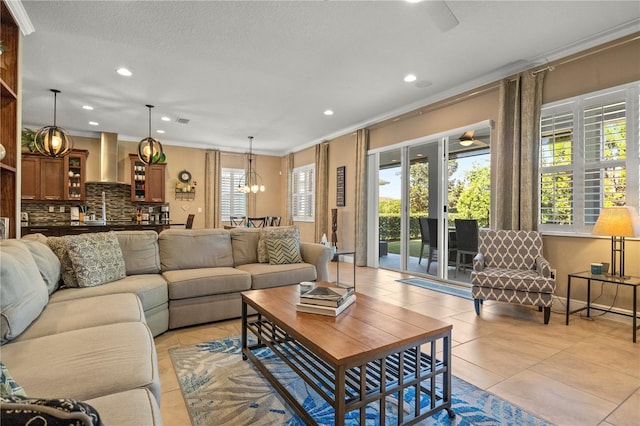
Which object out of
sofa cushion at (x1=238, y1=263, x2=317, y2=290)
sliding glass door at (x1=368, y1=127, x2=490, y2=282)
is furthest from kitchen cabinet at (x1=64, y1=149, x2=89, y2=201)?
sliding glass door at (x1=368, y1=127, x2=490, y2=282)

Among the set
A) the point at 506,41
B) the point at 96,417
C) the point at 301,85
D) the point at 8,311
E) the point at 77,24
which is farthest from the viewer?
the point at 301,85

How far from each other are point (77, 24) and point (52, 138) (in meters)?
2.30

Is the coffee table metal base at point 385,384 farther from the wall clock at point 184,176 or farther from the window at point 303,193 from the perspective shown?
the wall clock at point 184,176

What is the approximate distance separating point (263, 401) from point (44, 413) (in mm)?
1514

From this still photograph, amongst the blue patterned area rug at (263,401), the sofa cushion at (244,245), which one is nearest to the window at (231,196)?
the sofa cushion at (244,245)

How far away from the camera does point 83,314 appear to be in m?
1.96

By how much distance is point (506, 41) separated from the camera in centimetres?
334

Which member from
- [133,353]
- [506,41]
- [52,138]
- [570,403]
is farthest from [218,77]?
[570,403]

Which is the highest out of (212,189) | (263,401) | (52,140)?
(52,140)

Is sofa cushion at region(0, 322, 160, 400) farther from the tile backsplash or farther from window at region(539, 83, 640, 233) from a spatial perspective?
the tile backsplash

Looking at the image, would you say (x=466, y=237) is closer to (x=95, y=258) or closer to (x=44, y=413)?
(x=95, y=258)

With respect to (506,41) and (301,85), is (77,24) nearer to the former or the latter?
(301,85)

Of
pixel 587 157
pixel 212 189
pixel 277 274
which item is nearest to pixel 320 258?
pixel 277 274

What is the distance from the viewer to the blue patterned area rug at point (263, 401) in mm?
1690
